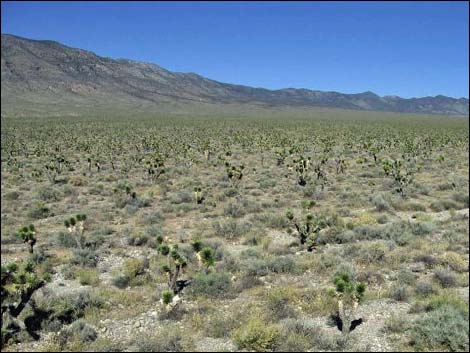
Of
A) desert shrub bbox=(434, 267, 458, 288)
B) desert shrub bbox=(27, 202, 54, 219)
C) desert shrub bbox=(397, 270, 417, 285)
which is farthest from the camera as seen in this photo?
desert shrub bbox=(27, 202, 54, 219)

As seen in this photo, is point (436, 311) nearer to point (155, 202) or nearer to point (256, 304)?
point (256, 304)

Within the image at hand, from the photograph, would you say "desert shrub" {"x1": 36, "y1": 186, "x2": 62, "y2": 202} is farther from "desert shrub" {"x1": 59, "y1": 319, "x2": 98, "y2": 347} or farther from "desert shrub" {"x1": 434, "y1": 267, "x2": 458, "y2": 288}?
"desert shrub" {"x1": 434, "y1": 267, "x2": 458, "y2": 288}

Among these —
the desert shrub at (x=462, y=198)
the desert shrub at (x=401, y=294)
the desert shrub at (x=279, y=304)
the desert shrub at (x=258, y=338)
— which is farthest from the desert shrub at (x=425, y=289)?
the desert shrub at (x=462, y=198)

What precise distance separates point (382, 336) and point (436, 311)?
1207 mm

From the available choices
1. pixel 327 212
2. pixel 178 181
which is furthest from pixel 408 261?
pixel 178 181

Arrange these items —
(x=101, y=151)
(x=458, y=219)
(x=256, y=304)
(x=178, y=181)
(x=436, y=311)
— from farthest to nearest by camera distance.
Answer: (x=101, y=151) < (x=178, y=181) < (x=458, y=219) < (x=256, y=304) < (x=436, y=311)

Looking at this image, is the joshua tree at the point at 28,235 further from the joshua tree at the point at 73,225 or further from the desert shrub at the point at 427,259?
the desert shrub at the point at 427,259

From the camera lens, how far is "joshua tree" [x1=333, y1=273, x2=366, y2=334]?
32.4 ft

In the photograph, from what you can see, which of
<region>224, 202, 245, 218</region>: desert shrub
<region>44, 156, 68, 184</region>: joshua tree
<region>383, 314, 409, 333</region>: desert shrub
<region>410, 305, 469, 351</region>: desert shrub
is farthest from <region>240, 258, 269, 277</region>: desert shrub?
<region>44, 156, 68, 184</region>: joshua tree

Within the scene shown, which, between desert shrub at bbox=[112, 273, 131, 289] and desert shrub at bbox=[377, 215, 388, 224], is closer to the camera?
desert shrub at bbox=[112, 273, 131, 289]

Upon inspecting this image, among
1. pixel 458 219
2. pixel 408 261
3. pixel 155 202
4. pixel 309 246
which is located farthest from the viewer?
pixel 155 202

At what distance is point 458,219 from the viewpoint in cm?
1883

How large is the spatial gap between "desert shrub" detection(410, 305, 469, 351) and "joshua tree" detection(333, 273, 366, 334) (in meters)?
1.22

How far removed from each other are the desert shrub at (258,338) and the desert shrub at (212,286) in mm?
2436
